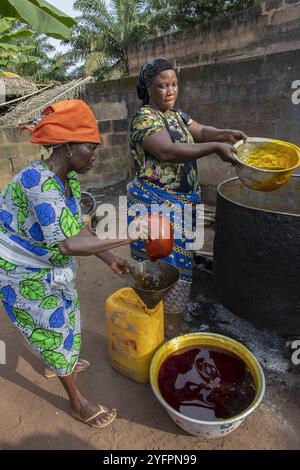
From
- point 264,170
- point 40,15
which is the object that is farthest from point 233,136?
point 40,15

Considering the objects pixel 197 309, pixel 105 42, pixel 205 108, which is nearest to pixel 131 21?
pixel 105 42

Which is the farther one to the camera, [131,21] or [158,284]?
[131,21]

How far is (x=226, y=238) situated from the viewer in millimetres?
2279

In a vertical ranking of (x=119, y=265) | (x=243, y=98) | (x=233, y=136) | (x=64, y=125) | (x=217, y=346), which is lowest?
(x=217, y=346)

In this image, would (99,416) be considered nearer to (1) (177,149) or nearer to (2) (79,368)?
(2) (79,368)

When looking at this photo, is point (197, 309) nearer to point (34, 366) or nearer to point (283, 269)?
point (283, 269)

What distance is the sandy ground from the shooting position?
1.92 metres

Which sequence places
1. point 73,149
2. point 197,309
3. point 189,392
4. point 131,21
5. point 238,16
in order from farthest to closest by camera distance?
point 131,21 → point 238,16 → point 197,309 → point 189,392 → point 73,149

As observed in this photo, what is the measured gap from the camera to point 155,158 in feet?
7.48

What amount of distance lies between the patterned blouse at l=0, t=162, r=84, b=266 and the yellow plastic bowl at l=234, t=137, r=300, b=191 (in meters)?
0.95

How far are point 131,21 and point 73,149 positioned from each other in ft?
59.5

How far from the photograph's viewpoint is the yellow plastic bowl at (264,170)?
181cm

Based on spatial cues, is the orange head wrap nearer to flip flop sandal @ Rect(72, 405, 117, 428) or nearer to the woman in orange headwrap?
the woman in orange headwrap

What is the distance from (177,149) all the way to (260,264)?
2.80 ft
